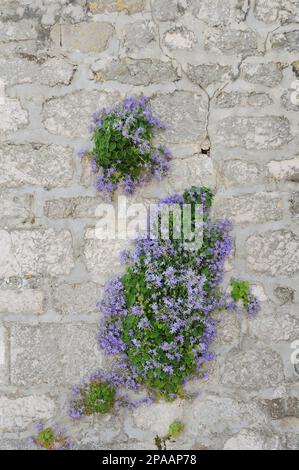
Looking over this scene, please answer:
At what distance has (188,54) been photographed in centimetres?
330

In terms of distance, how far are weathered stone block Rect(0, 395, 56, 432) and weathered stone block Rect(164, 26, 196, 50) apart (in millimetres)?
2180

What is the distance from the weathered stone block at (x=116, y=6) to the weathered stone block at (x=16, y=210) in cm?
118

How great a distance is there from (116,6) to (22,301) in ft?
6.00

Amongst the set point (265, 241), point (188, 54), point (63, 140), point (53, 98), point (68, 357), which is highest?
point (188, 54)

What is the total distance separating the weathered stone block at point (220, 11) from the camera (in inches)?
130

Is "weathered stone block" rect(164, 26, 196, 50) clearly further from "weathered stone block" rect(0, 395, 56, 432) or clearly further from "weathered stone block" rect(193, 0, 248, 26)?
"weathered stone block" rect(0, 395, 56, 432)

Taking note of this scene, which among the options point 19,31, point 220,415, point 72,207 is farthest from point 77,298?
point 19,31

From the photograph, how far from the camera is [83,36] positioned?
335cm

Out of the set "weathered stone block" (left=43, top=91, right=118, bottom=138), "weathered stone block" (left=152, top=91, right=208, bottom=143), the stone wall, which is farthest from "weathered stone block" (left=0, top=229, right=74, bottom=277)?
"weathered stone block" (left=152, top=91, right=208, bottom=143)

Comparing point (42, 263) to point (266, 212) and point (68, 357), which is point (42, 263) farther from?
point (266, 212)

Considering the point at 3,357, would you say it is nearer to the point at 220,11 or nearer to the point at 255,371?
the point at 255,371

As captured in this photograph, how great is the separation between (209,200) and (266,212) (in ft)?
1.09

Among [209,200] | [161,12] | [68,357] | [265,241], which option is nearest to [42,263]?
[68,357]

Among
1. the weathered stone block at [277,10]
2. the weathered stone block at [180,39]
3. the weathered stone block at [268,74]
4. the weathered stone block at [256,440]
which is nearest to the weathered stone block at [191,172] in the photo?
the weathered stone block at [268,74]
